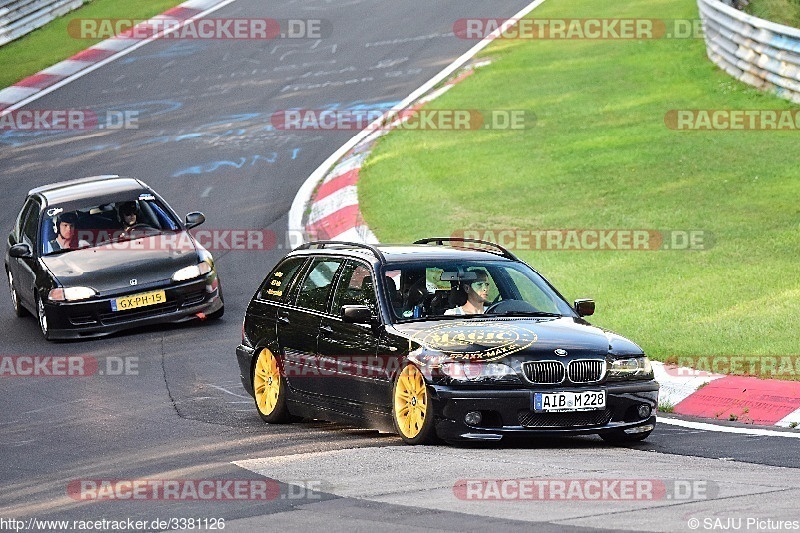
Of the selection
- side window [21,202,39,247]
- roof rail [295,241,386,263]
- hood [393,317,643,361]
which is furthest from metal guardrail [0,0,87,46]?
hood [393,317,643,361]

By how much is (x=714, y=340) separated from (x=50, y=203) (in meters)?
8.25

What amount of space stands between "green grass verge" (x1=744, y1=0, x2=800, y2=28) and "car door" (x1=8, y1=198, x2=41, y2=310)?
17.9m

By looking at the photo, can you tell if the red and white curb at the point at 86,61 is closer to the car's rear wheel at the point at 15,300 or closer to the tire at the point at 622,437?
the car's rear wheel at the point at 15,300

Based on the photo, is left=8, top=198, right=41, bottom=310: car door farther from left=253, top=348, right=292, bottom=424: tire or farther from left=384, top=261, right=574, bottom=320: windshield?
left=384, top=261, right=574, bottom=320: windshield

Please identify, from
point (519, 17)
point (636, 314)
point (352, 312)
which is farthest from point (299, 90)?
point (352, 312)

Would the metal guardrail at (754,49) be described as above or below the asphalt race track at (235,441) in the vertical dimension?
above

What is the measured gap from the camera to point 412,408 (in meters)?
10.3

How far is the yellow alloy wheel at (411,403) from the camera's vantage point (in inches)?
397

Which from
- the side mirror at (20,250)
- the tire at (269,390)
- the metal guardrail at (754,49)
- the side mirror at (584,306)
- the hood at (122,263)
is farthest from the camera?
the metal guardrail at (754,49)

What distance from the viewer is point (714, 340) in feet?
43.3

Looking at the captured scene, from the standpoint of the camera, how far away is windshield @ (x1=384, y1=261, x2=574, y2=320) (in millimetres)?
11031

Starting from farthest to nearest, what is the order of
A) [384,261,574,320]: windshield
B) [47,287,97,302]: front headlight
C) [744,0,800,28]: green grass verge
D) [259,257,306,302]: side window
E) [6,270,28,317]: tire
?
[744,0,800,28]: green grass verge
[6,270,28,317]: tire
[47,287,97,302]: front headlight
[259,257,306,302]: side window
[384,261,574,320]: windshield

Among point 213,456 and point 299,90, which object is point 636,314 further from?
point 299,90

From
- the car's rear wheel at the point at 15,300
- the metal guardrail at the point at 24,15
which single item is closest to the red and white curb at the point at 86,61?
the metal guardrail at the point at 24,15
